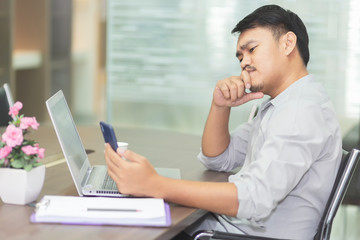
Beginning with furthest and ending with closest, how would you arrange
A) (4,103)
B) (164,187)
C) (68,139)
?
(4,103)
(68,139)
(164,187)

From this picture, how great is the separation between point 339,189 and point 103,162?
3.15ft

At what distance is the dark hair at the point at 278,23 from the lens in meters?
2.04

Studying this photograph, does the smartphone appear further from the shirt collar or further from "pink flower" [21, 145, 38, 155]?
the shirt collar

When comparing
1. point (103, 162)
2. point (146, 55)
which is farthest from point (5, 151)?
point (146, 55)

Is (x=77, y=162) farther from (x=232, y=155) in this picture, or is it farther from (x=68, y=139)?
(x=232, y=155)

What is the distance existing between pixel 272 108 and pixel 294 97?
14 cm

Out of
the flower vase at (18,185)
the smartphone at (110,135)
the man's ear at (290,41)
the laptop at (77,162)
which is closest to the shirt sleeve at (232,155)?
A: the laptop at (77,162)

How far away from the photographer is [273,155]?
1.77 meters

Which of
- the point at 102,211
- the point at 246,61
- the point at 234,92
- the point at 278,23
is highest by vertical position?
the point at 278,23

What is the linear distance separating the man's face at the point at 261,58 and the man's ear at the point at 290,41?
27 millimetres

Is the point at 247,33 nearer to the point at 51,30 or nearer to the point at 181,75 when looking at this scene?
the point at 181,75

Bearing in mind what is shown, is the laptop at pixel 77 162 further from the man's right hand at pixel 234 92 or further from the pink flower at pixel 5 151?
the man's right hand at pixel 234 92

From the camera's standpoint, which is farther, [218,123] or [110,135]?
[218,123]

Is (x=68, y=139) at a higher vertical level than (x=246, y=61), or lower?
lower
